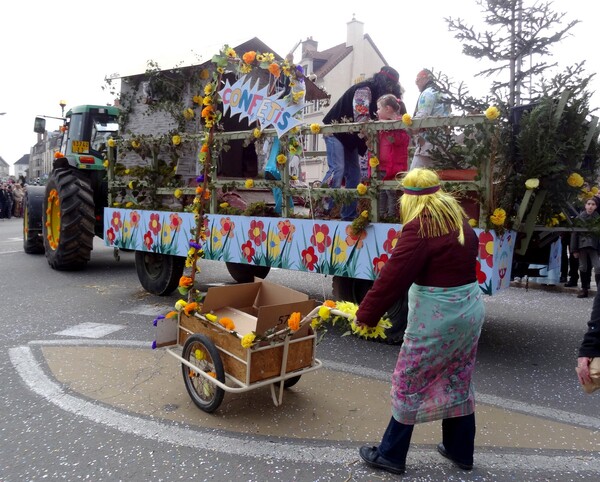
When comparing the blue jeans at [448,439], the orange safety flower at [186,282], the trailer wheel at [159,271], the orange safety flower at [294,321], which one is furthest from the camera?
the trailer wheel at [159,271]

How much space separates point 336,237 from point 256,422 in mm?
2156

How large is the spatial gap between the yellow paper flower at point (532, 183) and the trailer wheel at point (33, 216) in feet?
33.1

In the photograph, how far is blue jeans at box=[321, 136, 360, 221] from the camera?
18.8 ft

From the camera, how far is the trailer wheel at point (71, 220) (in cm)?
866

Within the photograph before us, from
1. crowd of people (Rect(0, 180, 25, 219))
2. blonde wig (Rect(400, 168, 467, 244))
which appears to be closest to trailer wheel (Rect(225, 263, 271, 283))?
blonde wig (Rect(400, 168, 467, 244))

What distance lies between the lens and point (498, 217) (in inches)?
167

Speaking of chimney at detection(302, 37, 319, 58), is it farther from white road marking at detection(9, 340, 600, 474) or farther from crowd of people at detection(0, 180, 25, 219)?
white road marking at detection(9, 340, 600, 474)

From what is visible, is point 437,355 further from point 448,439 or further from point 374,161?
point 374,161

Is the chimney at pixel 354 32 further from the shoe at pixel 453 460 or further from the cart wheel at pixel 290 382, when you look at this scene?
the shoe at pixel 453 460

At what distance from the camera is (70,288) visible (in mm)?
7832

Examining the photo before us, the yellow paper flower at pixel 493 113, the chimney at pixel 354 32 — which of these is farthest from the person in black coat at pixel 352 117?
the chimney at pixel 354 32

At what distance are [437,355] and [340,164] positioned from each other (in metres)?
3.38

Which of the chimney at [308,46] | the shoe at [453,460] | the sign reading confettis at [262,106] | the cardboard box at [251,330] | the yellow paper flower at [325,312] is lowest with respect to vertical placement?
the shoe at [453,460]

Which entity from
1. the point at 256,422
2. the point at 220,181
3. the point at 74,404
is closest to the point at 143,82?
the point at 220,181
